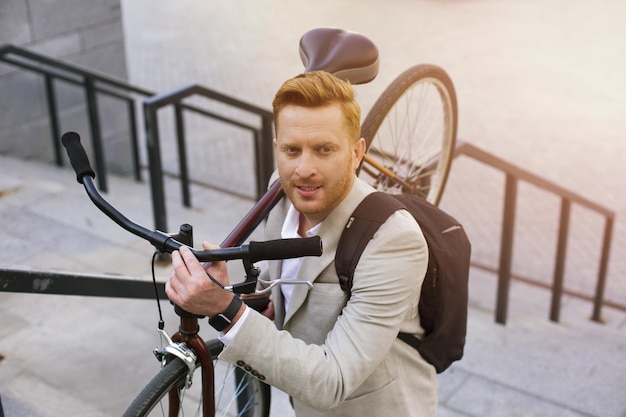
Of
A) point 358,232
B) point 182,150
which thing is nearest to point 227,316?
point 358,232

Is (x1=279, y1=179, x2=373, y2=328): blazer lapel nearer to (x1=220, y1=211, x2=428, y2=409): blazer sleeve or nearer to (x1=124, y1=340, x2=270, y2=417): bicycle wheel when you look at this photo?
(x1=220, y1=211, x2=428, y2=409): blazer sleeve

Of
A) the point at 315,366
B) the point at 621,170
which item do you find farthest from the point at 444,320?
the point at 621,170

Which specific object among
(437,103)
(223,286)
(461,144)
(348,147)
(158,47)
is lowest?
(158,47)

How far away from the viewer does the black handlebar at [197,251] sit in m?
1.71

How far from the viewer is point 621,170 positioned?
877 centimetres

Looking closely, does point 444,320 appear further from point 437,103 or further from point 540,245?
point 540,245

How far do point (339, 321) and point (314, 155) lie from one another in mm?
408

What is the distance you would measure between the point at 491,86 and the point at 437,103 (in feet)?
25.5

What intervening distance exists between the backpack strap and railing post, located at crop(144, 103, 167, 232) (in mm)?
3097

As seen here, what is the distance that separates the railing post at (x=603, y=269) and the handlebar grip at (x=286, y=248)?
4.73m

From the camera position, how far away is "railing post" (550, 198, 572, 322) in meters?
5.59

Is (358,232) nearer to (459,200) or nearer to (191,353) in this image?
(191,353)

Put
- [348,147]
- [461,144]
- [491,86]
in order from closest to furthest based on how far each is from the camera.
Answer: [348,147]
[461,144]
[491,86]

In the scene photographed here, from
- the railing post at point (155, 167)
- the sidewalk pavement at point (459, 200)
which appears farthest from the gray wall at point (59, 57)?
the railing post at point (155, 167)
